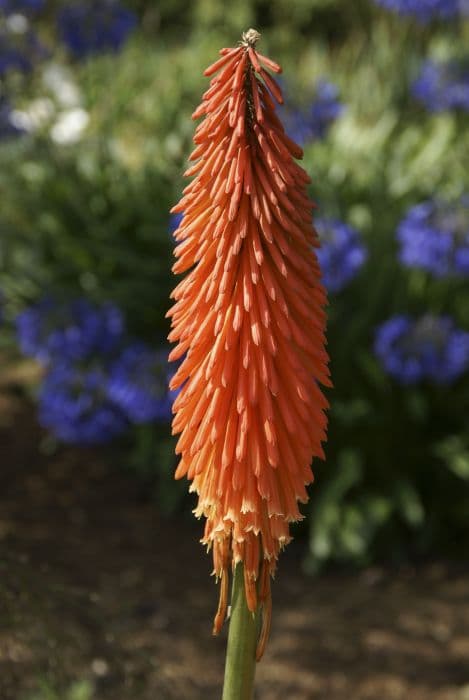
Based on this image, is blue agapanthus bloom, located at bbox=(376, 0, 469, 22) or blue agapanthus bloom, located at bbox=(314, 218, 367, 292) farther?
blue agapanthus bloom, located at bbox=(376, 0, 469, 22)

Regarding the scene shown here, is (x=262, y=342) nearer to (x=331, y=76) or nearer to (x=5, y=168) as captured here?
(x=5, y=168)

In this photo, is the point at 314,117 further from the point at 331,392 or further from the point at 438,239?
the point at 331,392

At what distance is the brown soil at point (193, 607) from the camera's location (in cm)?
420

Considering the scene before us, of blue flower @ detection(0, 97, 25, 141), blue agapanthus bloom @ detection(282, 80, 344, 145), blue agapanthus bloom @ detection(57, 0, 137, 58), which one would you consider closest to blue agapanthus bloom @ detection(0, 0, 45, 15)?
blue agapanthus bloom @ detection(57, 0, 137, 58)

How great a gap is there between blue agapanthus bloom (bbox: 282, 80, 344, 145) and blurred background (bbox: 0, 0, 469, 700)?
0.04ft

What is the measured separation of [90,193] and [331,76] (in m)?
3.73

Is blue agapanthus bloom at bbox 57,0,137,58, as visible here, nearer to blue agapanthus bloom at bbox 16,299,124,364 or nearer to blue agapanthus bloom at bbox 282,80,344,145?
blue agapanthus bloom at bbox 282,80,344,145

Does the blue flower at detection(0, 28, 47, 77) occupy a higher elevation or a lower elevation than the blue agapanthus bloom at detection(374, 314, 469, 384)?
higher

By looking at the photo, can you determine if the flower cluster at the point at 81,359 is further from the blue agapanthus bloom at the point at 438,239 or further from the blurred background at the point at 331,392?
the blue agapanthus bloom at the point at 438,239

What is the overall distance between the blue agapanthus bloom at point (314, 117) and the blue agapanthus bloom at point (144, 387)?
1595 mm

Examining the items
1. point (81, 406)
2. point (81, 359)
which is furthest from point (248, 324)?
point (81, 359)

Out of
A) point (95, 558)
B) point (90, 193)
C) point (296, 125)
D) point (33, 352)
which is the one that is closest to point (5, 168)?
point (90, 193)

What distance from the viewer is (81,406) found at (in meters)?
5.38

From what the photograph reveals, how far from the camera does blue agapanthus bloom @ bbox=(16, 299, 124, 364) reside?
17.6 feet
